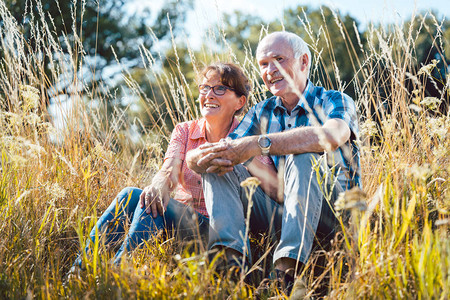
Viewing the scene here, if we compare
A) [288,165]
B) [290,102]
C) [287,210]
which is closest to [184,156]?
[290,102]

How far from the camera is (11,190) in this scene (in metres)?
1.98

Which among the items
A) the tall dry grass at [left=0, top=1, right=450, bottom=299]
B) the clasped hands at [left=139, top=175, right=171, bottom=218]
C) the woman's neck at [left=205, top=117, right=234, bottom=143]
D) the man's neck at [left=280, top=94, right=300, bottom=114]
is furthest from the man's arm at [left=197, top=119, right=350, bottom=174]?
the woman's neck at [left=205, top=117, right=234, bottom=143]

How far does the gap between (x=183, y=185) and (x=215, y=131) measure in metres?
0.37

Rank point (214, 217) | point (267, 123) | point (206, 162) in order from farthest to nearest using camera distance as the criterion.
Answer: point (267, 123) → point (206, 162) → point (214, 217)

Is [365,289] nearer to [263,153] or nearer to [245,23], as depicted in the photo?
[263,153]

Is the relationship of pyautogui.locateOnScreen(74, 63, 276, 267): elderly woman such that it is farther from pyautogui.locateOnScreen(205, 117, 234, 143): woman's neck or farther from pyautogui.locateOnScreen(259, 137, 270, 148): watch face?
pyautogui.locateOnScreen(259, 137, 270, 148): watch face

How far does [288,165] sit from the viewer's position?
67.8 inches

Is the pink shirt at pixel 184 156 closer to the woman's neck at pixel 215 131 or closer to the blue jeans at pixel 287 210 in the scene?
the woman's neck at pixel 215 131

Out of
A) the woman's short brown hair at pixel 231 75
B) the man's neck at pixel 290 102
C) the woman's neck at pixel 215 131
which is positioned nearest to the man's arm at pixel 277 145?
the man's neck at pixel 290 102

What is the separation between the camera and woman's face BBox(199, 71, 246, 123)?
232cm

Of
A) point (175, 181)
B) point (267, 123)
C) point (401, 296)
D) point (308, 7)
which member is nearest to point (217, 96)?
point (267, 123)

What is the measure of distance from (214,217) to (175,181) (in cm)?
50

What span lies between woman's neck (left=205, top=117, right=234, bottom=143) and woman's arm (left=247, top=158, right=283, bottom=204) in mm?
457

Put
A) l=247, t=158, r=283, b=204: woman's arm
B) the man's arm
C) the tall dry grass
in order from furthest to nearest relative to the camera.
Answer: l=247, t=158, r=283, b=204: woman's arm, the man's arm, the tall dry grass
